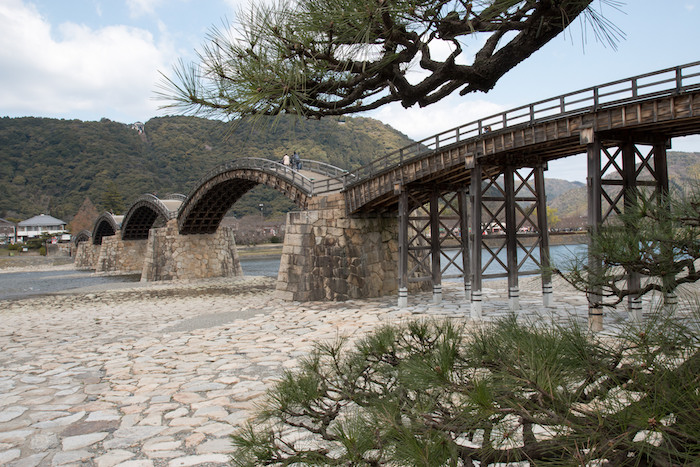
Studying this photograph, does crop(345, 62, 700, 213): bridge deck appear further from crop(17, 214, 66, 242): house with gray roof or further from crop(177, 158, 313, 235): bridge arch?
crop(17, 214, 66, 242): house with gray roof

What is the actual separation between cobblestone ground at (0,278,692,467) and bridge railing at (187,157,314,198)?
5018 millimetres

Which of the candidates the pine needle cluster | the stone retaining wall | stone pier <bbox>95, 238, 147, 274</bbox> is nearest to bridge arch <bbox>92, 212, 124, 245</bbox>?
the stone retaining wall

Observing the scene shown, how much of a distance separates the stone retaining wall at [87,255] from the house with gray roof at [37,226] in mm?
22415

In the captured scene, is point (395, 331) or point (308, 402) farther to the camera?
point (395, 331)

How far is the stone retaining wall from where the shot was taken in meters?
49.9

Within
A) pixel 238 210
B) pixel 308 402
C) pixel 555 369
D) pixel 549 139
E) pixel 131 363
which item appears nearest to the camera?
pixel 555 369

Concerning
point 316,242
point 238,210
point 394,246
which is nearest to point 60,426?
point 316,242

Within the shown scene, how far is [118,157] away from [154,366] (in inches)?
3117

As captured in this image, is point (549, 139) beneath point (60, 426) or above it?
above

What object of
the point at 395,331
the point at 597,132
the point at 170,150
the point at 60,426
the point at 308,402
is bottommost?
the point at 60,426

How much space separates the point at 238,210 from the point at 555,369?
64.0 metres

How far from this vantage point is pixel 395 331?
322cm

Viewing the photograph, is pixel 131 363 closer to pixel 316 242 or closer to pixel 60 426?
pixel 60 426

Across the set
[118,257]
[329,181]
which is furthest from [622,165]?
[118,257]
